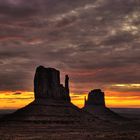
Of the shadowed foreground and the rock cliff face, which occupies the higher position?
the rock cliff face

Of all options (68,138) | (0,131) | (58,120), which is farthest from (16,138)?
(58,120)

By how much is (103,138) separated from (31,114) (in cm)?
3727

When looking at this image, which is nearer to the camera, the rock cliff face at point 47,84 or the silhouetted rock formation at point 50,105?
the silhouetted rock formation at point 50,105

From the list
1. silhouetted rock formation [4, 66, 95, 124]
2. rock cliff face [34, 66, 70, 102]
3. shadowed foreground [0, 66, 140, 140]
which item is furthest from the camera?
rock cliff face [34, 66, 70, 102]

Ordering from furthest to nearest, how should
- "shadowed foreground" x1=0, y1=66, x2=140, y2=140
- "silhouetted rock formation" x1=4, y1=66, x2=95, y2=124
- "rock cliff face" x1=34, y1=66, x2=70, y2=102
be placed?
"rock cliff face" x1=34, y1=66, x2=70, y2=102, "silhouetted rock formation" x1=4, y1=66, x2=95, y2=124, "shadowed foreground" x1=0, y1=66, x2=140, y2=140

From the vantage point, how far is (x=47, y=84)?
5733 inches

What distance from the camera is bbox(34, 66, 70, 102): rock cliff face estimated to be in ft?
469

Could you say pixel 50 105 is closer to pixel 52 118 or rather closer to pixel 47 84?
pixel 52 118

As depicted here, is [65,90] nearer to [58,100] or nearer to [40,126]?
[58,100]

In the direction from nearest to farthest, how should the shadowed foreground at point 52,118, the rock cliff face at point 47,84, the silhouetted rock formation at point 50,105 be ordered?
1. the shadowed foreground at point 52,118
2. the silhouetted rock formation at point 50,105
3. the rock cliff face at point 47,84

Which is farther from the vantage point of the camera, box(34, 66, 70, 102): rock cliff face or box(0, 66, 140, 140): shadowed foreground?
box(34, 66, 70, 102): rock cliff face

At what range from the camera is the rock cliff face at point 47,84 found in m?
143

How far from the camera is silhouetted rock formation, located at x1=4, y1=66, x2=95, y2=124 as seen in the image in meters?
125

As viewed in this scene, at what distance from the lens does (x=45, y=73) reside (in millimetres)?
144750
